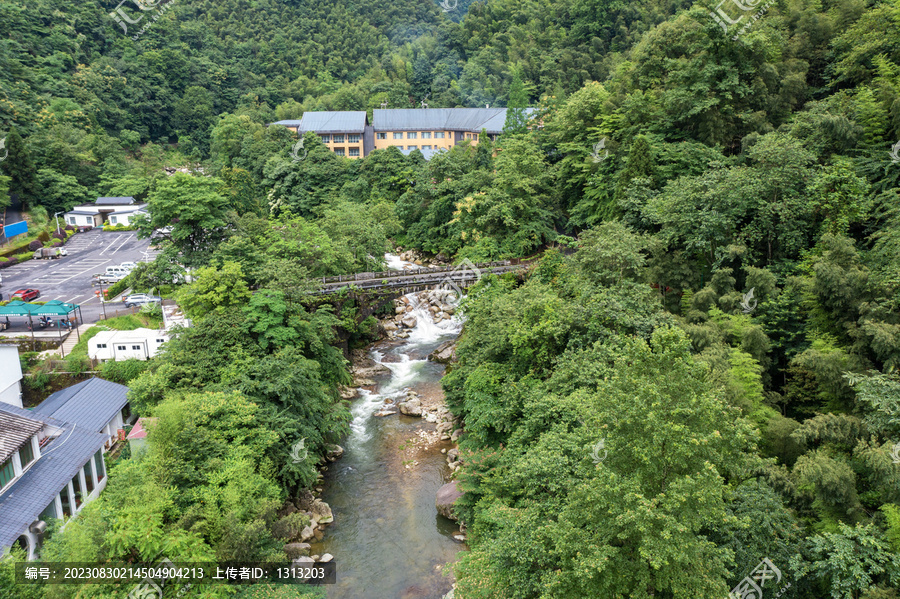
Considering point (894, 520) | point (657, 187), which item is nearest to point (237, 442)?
point (894, 520)

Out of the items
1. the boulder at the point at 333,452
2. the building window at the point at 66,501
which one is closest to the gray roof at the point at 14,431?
the building window at the point at 66,501

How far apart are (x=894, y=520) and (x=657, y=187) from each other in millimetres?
19019

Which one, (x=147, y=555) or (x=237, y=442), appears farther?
(x=237, y=442)

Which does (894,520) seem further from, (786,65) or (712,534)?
(786,65)

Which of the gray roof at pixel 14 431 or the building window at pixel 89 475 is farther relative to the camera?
the building window at pixel 89 475

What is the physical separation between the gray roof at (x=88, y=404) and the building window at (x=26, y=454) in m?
2.91

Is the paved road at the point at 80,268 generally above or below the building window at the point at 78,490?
above

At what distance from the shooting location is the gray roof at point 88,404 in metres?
19.2

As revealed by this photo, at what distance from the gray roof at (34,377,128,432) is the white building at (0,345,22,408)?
5.69 feet

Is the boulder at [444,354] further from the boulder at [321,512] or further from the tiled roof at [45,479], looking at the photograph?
the tiled roof at [45,479]

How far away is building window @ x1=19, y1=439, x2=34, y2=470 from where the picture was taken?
613 inches

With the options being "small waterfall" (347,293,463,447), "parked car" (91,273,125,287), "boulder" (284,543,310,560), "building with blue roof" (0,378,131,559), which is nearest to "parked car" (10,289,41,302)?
"parked car" (91,273,125,287)

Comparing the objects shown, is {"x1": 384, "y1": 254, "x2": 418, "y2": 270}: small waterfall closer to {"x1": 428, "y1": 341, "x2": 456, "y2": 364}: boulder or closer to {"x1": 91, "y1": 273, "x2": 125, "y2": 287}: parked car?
{"x1": 428, "y1": 341, "x2": 456, "y2": 364}: boulder

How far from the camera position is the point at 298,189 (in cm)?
4997
